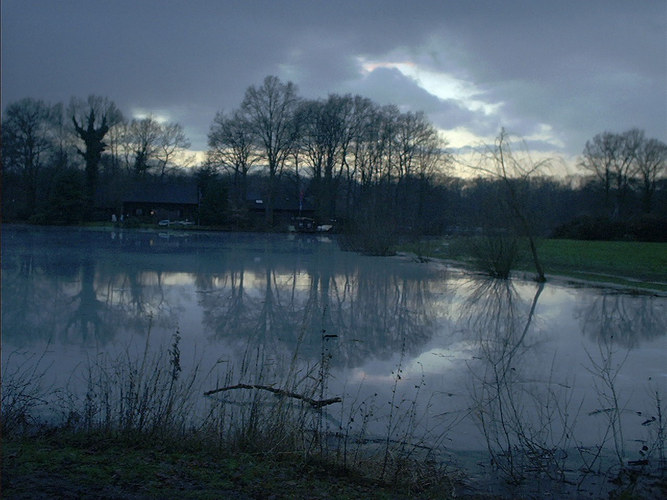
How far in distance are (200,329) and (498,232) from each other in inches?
548

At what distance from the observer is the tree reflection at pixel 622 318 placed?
11.2 metres

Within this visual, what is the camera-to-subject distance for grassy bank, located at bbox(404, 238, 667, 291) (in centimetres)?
2214

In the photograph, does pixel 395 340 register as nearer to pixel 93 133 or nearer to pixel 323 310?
pixel 323 310

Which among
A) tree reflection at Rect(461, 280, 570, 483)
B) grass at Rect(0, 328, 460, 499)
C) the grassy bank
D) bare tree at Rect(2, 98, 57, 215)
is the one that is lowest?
tree reflection at Rect(461, 280, 570, 483)

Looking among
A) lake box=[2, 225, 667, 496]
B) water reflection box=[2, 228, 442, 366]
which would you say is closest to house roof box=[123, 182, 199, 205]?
water reflection box=[2, 228, 442, 366]

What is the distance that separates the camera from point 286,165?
217 feet

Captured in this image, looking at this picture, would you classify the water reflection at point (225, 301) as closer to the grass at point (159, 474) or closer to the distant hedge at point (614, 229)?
the grass at point (159, 474)

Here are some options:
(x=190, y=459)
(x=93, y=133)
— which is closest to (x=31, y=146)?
(x=93, y=133)

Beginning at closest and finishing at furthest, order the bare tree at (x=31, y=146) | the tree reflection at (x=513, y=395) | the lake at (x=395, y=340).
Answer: the tree reflection at (x=513, y=395)
the lake at (x=395, y=340)
the bare tree at (x=31, y=146)

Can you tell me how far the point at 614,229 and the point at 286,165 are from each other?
34.5m

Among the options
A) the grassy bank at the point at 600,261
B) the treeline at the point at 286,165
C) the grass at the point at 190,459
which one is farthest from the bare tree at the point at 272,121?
the grass at the point at 190,459

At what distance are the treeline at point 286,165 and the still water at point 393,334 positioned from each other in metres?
35.8

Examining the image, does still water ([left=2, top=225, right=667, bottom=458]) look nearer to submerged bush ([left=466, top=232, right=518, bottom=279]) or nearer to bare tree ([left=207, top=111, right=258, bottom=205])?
submerged bush ([left=466, top=232, right=518, bottom=279])

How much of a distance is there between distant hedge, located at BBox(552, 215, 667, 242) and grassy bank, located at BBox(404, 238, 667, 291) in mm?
5512
